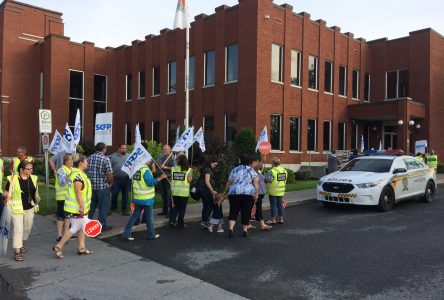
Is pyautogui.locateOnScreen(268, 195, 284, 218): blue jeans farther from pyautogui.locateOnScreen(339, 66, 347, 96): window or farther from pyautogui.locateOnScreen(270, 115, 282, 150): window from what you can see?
pyautogui.locateOnScreen(339, 66, 347, 96): window

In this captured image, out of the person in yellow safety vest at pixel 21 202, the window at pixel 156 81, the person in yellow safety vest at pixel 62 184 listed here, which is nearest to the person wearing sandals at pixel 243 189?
the person in yellow safety vest at pixel 62 184

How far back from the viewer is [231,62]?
22500 millimetres

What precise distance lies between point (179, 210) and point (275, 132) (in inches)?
535

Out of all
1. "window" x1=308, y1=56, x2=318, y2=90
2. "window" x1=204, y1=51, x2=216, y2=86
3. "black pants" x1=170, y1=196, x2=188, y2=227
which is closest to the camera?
"black pants" x1=170, y1=196, x2=188, y2=227

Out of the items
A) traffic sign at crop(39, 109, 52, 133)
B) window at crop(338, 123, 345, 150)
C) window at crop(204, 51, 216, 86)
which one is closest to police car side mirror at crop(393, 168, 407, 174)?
traffic sign at crop(39, 109, 52, 133)

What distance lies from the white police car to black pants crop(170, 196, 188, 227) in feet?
14.7

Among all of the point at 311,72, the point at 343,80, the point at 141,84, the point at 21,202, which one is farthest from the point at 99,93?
the point at 21,202

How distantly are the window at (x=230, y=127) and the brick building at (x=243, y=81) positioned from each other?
6 centimetres

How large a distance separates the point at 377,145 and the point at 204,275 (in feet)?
81.4

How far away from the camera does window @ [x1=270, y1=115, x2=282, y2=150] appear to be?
2191 centimetres

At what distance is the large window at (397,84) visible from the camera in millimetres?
27453

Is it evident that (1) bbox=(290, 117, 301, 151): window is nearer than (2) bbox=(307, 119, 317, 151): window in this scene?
Yes

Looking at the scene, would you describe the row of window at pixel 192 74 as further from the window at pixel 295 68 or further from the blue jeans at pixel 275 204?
the blue jeans at pixel 275 204

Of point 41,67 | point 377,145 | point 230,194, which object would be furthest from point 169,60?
point 230,194
